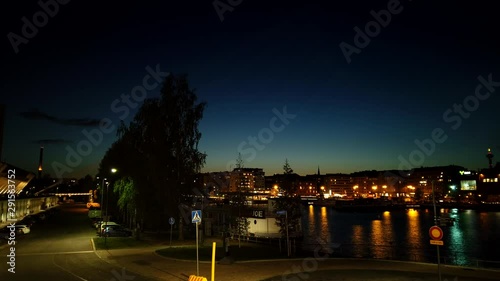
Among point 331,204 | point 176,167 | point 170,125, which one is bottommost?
point 331,204

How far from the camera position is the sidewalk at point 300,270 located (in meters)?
18.9

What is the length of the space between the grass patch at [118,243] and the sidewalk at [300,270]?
4.13 meters

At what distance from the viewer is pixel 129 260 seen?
76.7ft

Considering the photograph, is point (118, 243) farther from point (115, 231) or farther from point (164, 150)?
point (164, 150)

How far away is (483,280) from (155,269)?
57.7 ft

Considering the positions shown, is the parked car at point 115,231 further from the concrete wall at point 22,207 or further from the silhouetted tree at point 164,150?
the concrete wall at point 22,207

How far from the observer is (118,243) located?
3084 centimetres

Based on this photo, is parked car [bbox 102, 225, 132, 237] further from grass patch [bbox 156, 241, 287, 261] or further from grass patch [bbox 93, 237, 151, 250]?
grass patch [bbox 156, 241, 287, 261]

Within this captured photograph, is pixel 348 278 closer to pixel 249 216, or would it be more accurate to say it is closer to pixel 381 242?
pixel 249 216

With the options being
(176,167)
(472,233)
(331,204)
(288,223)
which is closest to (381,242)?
(472,233)

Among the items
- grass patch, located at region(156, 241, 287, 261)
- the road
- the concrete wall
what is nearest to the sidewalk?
the road

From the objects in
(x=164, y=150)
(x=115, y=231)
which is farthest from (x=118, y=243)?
(x=164, y=150)

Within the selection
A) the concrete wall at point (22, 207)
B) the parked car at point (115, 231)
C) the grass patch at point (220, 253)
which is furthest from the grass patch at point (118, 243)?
the concrete wall at point (22, 207)

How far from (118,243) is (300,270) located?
17.6 metres
